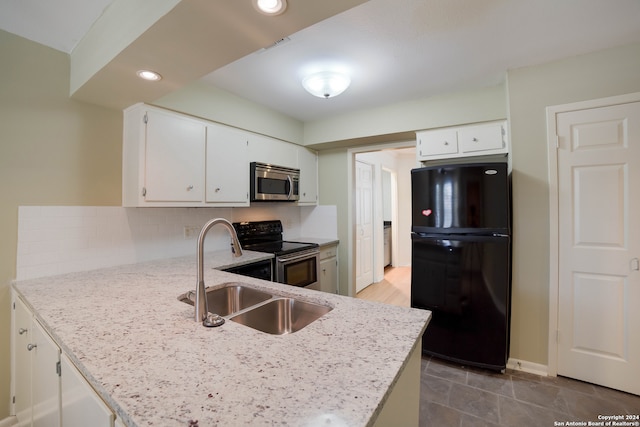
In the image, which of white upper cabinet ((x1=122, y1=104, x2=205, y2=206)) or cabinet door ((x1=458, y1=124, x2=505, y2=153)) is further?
cabinet door ((x1=458, y1=124, x2=505, y2=153))

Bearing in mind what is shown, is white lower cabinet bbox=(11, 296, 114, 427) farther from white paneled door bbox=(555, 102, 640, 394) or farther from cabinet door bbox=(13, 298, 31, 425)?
white paneled door bbox=(555, 102, 640, 394)

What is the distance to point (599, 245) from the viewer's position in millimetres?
1922

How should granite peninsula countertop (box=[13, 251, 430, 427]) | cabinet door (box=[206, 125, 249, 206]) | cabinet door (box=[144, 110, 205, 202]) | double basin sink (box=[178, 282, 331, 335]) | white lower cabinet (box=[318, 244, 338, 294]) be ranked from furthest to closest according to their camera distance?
white lower cabinet (box=[318, 244, 338, 294]) → cabinet door (box=[206, 125, 249, 206]) → cabinet door (box=[144, 110, 205, 202]) → double basin sink (box=[178, 282, 331, 335]) → granite peninsula countertop (box=[13, 251, 430, 427])

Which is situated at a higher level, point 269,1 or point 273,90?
point 273,90

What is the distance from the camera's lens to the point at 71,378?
0.89 metres

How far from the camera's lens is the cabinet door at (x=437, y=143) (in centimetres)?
254

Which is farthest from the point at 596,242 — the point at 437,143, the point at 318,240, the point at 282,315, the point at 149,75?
the point at 149,75

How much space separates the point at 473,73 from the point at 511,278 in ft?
5.50

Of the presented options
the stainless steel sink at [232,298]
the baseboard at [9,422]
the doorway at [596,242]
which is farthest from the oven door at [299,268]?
the doorway at [596,242]

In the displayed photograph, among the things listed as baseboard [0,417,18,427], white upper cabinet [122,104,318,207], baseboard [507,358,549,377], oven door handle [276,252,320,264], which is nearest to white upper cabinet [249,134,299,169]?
white upper cabinet [122,104,318,207]

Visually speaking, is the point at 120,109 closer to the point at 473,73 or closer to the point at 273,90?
the point at 273,90

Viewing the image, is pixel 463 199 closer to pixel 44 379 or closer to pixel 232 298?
pixel 232 298

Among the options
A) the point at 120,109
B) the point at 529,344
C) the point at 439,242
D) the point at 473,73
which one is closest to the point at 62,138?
the point at 120,109

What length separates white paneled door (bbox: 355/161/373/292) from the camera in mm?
4324
